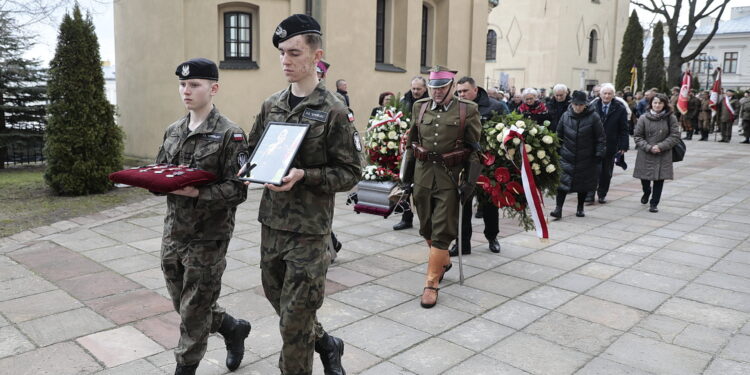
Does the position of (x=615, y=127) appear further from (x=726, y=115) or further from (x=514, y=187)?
(x=726, y=115)

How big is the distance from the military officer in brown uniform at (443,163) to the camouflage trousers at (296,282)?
2396 millimetres

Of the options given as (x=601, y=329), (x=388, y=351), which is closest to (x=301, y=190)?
(x=388, y=351)

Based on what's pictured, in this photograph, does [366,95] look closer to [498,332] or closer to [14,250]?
[14,250]

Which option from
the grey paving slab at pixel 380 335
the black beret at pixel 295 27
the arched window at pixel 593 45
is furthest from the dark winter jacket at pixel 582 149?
the arched window at pixel 593 45

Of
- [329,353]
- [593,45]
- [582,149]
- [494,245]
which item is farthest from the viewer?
[593,45]

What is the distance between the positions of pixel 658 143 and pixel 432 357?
25.4 feet

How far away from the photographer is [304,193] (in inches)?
130

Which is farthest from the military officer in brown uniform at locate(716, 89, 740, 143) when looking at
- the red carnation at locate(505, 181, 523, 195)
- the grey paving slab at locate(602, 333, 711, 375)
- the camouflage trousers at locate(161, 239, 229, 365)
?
the camouflage trousers at locate(161, 239, 229, 365)

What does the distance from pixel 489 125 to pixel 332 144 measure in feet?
13.7

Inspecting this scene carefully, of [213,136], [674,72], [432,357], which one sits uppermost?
[674,72]

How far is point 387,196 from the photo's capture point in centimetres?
716

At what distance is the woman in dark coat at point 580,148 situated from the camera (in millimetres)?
9672

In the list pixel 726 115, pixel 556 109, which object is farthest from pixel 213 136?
pixel 726 115

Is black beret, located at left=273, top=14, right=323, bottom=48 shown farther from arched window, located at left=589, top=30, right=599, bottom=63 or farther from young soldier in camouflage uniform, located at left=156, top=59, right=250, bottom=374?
arched window, located at left=589, top=30, right=599, bottom=63
